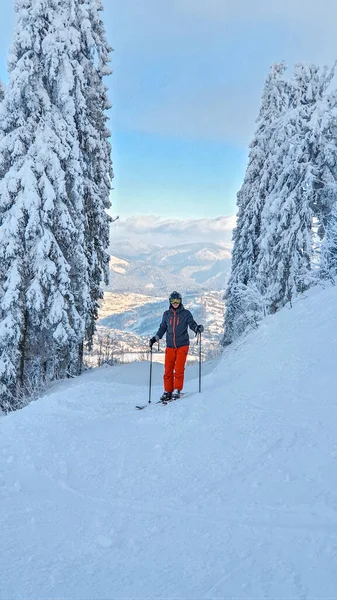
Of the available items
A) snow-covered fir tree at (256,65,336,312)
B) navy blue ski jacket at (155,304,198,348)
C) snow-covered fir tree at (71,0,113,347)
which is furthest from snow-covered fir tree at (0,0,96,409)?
snow-covered fir tree at (256,65,336,312)

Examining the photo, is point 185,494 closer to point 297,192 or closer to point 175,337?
point 175,337

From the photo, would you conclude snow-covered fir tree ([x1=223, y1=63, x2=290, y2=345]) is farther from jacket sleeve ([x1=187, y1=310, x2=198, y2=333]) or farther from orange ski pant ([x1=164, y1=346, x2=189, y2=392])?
orange ski pant ([x1=164, y1=346, x2=189, y2=392])

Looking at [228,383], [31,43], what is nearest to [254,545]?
[228,383]

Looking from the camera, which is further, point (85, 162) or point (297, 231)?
point (297, 231)

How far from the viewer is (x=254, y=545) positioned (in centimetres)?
295

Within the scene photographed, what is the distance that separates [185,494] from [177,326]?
4.53 meters

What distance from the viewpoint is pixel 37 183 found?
13.7m

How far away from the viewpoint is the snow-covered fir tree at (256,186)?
21.1 meters

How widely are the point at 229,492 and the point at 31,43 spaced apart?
49.5 ft

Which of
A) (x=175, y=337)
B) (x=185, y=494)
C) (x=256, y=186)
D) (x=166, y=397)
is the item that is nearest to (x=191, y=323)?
(x=175, y=337)

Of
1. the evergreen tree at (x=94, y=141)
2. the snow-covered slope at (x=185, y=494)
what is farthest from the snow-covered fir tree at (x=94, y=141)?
the snow-covered slope at (x=185, y=494)

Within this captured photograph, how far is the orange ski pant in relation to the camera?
316 inches

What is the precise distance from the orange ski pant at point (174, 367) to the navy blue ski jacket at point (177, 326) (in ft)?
0.41

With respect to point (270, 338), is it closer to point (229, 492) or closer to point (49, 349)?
point (229, 492)
